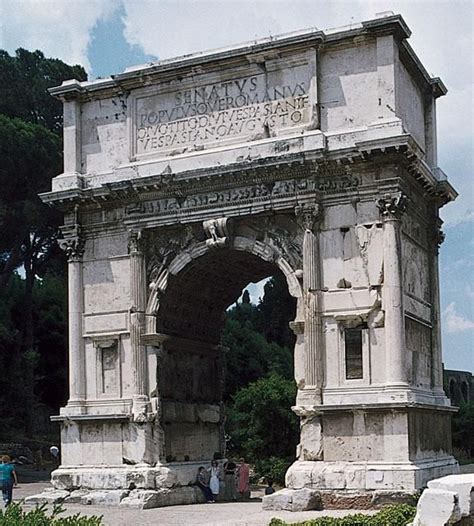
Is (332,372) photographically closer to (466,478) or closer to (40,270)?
(466,478)

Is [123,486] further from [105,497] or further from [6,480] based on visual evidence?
[6,480]

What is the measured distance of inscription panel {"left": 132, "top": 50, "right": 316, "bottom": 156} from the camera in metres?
18.7

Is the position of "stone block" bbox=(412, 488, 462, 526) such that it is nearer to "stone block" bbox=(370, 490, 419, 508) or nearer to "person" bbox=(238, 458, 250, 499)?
"stone block" bbox=(370, 490, 419, 508)

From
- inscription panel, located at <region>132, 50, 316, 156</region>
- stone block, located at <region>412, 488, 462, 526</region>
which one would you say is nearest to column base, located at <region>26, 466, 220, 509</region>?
inscription panel, located at <region>132, 50, 316, 156</region>

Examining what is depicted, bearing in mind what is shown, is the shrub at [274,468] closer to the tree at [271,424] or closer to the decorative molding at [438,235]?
the tree at [271,424]

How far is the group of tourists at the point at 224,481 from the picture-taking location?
20391 millimetres

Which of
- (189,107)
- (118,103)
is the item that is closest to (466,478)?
(189,107)

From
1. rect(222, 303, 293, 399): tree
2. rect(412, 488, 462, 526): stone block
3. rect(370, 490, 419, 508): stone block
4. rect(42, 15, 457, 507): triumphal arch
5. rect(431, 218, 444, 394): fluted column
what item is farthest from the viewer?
rect(222, 303, 293, 399): tree

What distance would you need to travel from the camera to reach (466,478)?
41.1ft

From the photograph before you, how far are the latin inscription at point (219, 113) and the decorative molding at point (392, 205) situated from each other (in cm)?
222

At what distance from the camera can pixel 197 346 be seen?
2136cm

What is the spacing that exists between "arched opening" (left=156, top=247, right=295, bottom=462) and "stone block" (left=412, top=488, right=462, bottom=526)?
7662mm

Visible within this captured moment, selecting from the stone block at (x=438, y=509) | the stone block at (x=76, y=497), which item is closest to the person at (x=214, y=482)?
the stone block at (x=76, y=497)

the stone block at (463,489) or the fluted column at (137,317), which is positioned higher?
the fluted column at (137,317)
